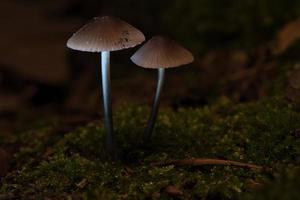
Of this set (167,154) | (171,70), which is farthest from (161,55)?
(171,70)

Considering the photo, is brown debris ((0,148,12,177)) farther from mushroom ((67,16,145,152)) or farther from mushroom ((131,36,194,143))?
mushroom ((131,36,194,143))

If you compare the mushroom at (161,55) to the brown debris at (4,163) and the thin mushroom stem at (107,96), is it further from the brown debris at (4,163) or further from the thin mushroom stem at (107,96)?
the brown debris at (4,163)

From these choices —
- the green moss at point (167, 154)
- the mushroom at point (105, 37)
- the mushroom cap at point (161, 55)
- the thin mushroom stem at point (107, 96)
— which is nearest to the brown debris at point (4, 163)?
the green moss at point (167, 154)

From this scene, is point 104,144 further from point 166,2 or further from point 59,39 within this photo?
point 59,39

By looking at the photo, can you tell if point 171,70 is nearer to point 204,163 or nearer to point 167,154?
point 167,154

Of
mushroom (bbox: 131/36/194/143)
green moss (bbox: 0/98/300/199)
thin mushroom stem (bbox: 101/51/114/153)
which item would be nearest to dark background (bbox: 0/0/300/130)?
green moss (bbox: 0/98/300/199)
